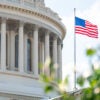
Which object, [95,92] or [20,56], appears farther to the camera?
[20,56]

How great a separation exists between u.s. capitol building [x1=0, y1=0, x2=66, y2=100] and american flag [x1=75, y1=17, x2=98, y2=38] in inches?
254

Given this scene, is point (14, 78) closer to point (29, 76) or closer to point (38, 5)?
point (29, 76)

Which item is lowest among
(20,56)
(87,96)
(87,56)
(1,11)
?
(87,96)

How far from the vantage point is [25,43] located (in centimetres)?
6353

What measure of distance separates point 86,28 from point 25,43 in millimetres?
12709

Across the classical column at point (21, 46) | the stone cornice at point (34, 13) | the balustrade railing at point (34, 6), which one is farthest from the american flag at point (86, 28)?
the balustrade railing at point (34, 6)

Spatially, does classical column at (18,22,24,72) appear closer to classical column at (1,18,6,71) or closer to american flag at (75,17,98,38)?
classical column at (1,18,6,71)

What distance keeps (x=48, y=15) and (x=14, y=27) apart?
13.2ft

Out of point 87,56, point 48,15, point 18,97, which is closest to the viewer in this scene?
point 87,56

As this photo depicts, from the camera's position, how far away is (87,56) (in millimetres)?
6766

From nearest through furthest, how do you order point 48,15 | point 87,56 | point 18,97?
point 87,56 < point 18,97 < point 48,15

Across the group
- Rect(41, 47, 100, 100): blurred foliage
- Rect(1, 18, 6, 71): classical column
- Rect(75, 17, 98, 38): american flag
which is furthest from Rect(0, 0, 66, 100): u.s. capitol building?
Rect(41, 47, 100, 100): blurred foliage

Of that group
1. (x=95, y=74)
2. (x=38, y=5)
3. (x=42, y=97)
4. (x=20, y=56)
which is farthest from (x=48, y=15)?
(x=95, y=74)

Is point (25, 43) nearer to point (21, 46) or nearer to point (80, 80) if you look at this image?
point (21, 46)
